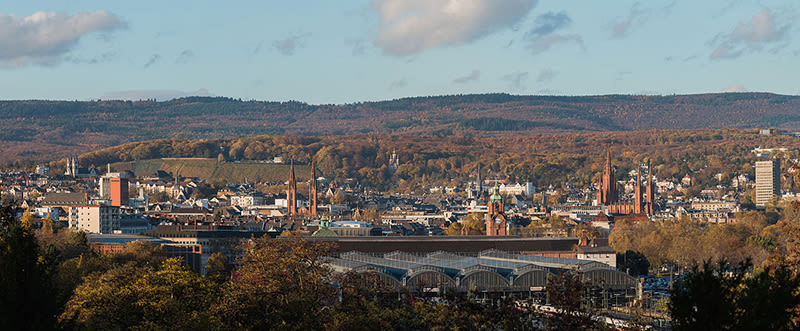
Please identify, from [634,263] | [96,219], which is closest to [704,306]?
[634,263]

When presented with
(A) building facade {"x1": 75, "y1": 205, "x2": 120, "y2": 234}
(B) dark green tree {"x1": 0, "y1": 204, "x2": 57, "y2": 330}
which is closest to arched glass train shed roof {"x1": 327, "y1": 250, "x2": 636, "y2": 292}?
(B) dark green tree {"x1": 0, "y1": 204, "x2": 57, "y2": 330}

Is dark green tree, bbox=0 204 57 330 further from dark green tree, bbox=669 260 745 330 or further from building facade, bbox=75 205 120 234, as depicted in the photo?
building facade, bbox=75 205 120 234

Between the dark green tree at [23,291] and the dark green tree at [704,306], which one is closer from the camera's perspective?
the dark green tree at [704,306]

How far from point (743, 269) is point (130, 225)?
15967cm

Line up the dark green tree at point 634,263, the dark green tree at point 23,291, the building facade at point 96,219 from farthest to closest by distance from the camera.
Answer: the building facade at point 96,219
the dark green tree at point 634,263
the dark green tree at point 23,291

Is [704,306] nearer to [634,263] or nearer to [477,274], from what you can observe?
[477,274]

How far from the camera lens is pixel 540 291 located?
319ft

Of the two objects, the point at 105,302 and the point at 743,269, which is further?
the point at 105,302

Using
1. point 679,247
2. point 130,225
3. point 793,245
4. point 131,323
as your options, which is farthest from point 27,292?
point 130,225

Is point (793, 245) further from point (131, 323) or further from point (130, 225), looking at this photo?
point (130, 225)

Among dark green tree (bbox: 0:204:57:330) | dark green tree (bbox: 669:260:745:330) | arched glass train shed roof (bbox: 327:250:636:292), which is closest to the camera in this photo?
dark green tree (bbox: 669:260:745:330)

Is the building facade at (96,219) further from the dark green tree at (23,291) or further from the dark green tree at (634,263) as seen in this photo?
the dark green tree at (23,291)

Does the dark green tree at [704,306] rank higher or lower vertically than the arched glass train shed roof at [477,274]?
higher

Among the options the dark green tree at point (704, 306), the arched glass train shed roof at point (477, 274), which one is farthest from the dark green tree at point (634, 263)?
the dark green tree at point (704, 306)
